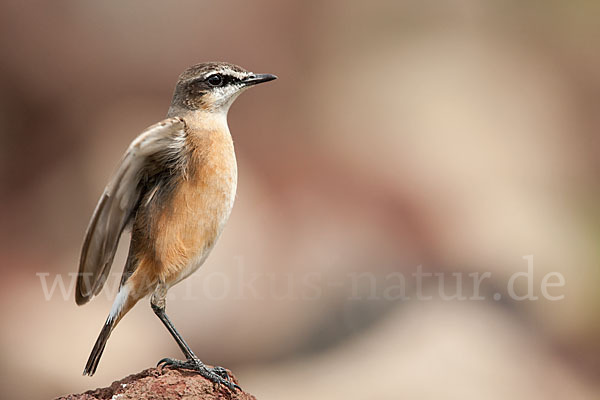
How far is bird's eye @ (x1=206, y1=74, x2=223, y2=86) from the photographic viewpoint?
7.59 m

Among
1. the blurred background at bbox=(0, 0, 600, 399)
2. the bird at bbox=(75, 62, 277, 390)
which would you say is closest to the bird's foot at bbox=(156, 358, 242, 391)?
the bird at bbox=(75, 62, 277, 390)

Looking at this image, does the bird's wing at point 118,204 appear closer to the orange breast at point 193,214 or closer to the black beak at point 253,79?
the orange breast at point 193,214

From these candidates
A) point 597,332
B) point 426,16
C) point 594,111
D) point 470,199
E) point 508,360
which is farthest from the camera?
point 594,111

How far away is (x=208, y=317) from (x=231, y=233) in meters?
1.86

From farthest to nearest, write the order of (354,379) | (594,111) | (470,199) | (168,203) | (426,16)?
(594,111), (426,16), (470,199), (354,379), (168,203)

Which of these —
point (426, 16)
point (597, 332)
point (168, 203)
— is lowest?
point (597, 332)

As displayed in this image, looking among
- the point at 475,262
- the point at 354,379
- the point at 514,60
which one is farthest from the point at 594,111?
the point at 354,379

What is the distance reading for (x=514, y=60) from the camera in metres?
23.1

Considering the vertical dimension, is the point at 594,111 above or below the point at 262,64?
below

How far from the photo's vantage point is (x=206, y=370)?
6777mm

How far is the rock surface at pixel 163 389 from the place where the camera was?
21.0ft

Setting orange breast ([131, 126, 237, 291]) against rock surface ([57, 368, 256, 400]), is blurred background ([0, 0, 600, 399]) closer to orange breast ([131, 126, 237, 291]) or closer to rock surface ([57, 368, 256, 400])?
orange breast ([131, 126, 237, 291])

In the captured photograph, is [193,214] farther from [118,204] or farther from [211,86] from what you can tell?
[211,86]

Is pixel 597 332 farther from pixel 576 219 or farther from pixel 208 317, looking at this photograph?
pixel 208 317
